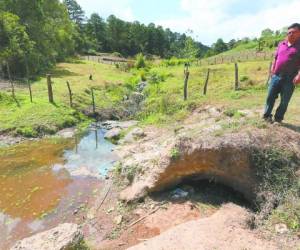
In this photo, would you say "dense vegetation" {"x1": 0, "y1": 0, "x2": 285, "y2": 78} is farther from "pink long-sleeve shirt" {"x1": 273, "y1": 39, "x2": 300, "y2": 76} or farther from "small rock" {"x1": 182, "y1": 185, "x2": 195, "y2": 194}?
"pink long-sleeve shirt" {"x1": 273, "y1": 39, "x2": 300, "y2": 76}

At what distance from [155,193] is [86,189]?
276cm

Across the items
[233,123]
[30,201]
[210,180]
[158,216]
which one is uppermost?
[233,123]

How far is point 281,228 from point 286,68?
368 cm

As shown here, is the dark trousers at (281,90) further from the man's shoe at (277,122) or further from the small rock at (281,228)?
the small rock at (281,228)

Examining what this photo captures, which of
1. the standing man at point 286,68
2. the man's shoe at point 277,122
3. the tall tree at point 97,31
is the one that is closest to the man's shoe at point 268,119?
the man's shoe at point 277,122

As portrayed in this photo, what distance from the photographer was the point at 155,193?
964 centimetres

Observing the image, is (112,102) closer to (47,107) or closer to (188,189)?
(47,107)

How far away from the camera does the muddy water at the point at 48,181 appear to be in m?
9.52

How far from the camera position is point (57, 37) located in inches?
1588

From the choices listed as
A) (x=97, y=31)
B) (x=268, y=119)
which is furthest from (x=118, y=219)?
(x=97, y=31)

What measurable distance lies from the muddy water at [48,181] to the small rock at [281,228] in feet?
16.8

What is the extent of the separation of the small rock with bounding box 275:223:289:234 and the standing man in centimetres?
313

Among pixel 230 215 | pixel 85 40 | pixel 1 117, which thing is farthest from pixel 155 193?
pixel 85 40

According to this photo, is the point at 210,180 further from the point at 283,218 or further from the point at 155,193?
the point at 283,218
